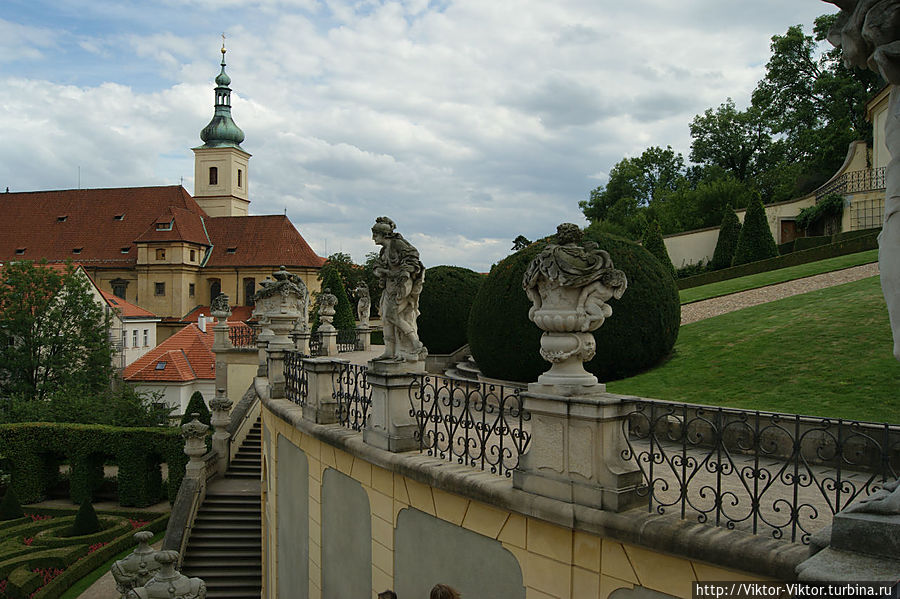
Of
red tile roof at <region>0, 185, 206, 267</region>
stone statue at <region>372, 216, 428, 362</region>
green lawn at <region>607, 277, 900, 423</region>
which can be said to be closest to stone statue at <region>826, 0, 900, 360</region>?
stone statue at <region>372, 216, 428, 362</region>

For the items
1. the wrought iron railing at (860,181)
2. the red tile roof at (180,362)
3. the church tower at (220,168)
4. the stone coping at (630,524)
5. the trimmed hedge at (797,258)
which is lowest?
the red tile roof at (180,362)

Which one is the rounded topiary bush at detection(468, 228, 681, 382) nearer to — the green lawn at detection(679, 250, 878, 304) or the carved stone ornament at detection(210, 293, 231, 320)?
the green lawn at detection(679, 250, 878, 304)

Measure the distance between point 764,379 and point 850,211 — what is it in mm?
28185

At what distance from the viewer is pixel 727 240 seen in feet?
123

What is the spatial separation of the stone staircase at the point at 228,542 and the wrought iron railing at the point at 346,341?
781cm

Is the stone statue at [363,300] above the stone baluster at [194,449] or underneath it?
above

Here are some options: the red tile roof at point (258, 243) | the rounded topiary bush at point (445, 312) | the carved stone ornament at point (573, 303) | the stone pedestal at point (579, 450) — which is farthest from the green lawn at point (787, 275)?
the red tile roof at point (258, 243)

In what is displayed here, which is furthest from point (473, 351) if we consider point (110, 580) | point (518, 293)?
point (110, 580)

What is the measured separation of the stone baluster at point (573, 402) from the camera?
15.9 ft

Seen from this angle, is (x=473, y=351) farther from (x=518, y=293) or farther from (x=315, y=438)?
(x=315, y=438)

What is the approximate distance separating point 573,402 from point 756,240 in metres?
32.1

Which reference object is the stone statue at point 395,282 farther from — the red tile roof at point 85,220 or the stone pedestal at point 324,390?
the red tile roof at point 85,220

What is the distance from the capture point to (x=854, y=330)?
12.6 metres

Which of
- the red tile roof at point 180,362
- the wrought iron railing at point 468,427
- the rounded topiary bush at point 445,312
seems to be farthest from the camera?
the red tile roof at point 180,362
